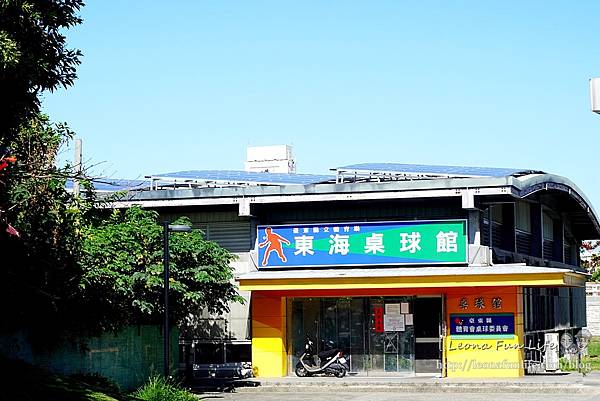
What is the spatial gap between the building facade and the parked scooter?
525mm

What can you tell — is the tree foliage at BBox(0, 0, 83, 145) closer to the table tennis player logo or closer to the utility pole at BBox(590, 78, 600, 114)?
the utility pole at BBox(590, 78, 600, 114)

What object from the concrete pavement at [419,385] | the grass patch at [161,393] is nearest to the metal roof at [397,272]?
the concrete pavement at [419,385]

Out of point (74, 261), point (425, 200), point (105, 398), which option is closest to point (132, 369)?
point (74, 261)

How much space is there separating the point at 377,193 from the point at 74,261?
11479mm

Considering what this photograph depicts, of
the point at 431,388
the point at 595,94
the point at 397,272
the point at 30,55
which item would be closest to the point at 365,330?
the point at 397,272

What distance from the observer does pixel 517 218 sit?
37969mm

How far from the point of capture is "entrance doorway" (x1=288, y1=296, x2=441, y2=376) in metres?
34.0

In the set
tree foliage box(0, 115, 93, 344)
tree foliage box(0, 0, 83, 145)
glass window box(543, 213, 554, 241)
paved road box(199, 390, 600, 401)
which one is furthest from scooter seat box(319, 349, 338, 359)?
tree foliage box(0, 0, 83, 145)

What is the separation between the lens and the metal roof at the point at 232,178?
118 ft

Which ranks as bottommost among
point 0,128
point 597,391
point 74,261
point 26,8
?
point 597,391

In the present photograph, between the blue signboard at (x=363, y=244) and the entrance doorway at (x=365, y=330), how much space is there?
5.14ft

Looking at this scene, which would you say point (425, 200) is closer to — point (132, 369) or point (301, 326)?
point (301, 326)

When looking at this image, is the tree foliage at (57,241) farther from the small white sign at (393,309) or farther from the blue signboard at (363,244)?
the small white sign at (393,309)

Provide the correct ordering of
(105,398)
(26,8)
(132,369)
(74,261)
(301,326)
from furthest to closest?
(301,326), (132,369), (74,261), (105,398), (26,8)
